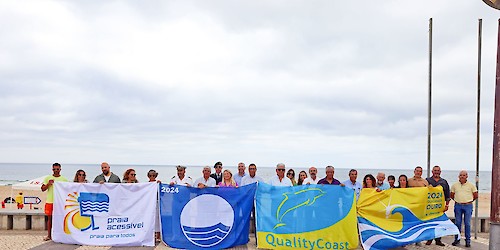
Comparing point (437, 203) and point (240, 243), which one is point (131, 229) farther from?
point (437, 203)

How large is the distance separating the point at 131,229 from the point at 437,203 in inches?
253

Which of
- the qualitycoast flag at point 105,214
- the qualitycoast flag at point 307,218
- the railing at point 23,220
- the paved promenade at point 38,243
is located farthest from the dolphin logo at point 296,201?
the railing at point 23,220

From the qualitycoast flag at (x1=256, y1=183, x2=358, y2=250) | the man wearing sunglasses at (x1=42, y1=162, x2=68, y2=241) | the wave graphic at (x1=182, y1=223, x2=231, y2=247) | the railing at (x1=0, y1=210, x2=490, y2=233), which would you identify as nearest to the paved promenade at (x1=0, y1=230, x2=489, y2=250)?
the railing at (x1=0, y1=210, x2=490, y2=233)

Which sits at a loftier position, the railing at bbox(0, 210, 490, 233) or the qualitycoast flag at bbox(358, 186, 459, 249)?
the qualitycoast flag at bbox(358, 186, 459, 249)

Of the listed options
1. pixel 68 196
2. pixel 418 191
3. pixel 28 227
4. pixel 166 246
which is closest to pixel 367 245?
pixel 418 191

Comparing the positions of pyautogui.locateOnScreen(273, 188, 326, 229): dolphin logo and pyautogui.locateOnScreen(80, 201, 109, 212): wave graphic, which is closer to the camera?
pyautogui.locateOnScreen(273, 188, 326, 229): dolphin logo

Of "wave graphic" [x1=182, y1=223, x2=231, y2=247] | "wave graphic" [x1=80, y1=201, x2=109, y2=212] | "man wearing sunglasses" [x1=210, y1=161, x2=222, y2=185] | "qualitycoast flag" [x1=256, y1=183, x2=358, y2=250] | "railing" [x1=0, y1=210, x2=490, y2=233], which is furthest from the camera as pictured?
"railing" [x1=0, y1=210, x2=490, y2=233]

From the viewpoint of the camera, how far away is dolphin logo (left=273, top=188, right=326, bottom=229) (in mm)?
9516

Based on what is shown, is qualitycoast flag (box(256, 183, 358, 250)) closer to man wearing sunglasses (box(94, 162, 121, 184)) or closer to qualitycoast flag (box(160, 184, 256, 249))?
qualitycoast flag (box(160, 184, 256, 249))

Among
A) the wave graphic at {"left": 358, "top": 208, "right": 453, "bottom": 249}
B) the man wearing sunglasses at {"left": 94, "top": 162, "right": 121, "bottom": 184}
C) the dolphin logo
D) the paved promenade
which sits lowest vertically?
the paved promenade

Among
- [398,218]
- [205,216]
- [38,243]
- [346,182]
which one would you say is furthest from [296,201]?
[38,243]

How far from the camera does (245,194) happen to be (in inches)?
388

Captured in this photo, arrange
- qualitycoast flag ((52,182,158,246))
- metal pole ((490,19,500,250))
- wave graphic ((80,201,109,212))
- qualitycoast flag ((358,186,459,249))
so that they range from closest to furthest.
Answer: metal pole ((490,19,500,250)) → qualitycoast flag ((358,186,459,249)) → qualitycoast flag ((52,182,158,246)) → wave graphic ((80,201,109,212))

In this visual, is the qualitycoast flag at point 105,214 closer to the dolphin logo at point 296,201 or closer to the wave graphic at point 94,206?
the wave graphic at point 94,206
